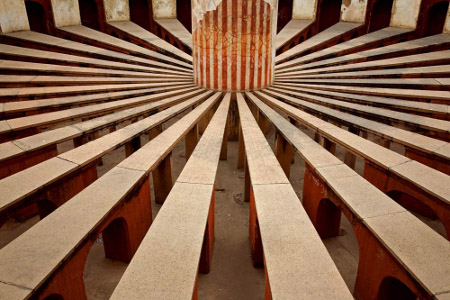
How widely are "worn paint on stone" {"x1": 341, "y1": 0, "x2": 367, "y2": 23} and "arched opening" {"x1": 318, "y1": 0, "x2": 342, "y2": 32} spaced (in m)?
0.36

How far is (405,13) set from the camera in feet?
23.1

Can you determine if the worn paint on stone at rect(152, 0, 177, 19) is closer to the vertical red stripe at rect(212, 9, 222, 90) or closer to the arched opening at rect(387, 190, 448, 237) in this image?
the vertical red stripe at rect(212, 9, 222, 90)

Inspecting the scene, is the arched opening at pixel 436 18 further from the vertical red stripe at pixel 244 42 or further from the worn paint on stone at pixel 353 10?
A: the vertical red stripe at pixel 244 42

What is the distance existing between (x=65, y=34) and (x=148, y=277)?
23.1 ft

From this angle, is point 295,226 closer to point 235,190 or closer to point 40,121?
point 235,190

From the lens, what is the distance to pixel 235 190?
428 cm

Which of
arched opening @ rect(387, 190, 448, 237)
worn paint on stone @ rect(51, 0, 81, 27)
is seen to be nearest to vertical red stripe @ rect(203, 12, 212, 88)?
arched opening @ rect(387, 190, 448, 237)

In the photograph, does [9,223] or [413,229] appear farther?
[9,223]

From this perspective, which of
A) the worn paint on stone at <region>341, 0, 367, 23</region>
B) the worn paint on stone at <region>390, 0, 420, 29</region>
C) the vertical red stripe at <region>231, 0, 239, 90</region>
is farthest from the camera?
the worn paint on stone at <region>341, 0, 367, 23</region>

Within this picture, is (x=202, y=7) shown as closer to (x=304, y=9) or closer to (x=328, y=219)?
(x=328, y=219)

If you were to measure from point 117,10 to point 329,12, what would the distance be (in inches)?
220

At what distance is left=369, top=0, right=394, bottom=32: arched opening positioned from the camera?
7.75 meters

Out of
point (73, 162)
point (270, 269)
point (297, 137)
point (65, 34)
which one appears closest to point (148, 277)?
point (270, 269)

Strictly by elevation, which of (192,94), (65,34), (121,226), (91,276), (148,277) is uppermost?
(65,34)
